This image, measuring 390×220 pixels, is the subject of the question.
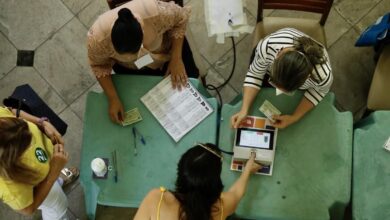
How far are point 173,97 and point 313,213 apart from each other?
1089 mm

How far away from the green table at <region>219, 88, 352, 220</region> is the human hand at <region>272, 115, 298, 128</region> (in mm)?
51

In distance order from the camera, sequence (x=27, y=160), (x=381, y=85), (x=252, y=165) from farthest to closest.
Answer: (x=381, y=85), (x=252, y=165), (x=27, y=160)

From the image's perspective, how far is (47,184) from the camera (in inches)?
98.0

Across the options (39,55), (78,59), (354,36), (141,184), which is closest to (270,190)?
(141,184)

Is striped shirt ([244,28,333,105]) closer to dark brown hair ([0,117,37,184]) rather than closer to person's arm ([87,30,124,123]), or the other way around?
person's arm ([87,30,124,123])

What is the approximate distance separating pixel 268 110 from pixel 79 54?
6.55ft

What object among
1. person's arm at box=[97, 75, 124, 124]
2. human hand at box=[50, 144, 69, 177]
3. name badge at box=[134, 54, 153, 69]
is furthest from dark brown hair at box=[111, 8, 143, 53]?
human hand at box=[50, 144, 69, 177]

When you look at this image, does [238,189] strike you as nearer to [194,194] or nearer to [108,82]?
[194,194]

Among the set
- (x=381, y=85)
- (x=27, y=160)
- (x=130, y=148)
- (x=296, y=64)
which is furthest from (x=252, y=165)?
(x=27, y=160)

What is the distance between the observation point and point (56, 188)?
9.39 ft

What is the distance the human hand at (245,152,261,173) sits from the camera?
7.93 ft

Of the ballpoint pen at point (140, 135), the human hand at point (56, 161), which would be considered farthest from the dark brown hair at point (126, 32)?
the human hand at point (56, 161)

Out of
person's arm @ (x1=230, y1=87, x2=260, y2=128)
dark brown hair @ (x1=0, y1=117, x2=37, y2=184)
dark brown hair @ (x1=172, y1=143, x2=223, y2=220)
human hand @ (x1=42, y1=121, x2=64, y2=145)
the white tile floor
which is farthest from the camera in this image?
the white tile floor

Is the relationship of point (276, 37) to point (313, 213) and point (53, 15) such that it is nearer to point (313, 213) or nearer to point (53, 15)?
point (313, 213)
